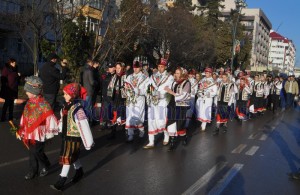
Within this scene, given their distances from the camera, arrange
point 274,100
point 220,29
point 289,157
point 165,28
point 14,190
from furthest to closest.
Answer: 1. point 220,29
2. point 165,28
3. point 274,100
4. point 289,157
5. point 14,190

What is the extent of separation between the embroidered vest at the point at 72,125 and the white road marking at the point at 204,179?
70.7 inches

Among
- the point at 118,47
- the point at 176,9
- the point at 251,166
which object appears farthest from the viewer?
the point at 176,9

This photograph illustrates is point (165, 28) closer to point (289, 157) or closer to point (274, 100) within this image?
point (274, 100)

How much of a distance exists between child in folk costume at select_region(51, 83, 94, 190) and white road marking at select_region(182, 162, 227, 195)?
1618mm

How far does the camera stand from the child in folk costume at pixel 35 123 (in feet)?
20.1

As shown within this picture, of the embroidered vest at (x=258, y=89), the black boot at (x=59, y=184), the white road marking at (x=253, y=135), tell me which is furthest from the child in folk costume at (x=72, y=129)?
the embroidered vest at (x=258, y=89)

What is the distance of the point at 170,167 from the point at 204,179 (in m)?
0.94

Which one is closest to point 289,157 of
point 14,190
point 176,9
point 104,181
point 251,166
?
point 251,166

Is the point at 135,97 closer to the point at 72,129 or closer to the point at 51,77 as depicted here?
the point at 51,77

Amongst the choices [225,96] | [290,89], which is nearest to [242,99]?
[225,96]

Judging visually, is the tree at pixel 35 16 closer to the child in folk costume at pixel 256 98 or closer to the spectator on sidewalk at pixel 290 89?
the child in folk costume at pixel 256 98

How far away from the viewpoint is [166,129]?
9.64 metres

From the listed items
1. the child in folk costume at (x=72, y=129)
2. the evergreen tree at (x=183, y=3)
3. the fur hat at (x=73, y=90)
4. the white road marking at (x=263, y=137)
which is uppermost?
the evergreen tree at (x=183, y=3)

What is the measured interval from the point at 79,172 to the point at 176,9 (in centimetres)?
3233
